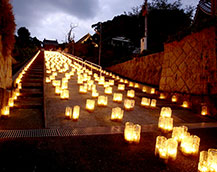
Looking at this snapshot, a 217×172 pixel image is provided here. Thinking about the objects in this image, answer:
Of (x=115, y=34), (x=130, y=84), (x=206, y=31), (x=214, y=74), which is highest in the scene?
(x=115, y=34)

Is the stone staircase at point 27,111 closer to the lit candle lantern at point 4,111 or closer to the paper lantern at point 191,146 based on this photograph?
the lit candle lantern at point 4,111

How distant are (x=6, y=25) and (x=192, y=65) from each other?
635 cm

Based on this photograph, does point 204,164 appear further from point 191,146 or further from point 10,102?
point 10,102

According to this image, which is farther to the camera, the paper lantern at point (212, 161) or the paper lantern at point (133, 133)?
the paper lantern at point (133, 133)

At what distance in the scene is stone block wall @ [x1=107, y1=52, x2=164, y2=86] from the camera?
9.03 meters

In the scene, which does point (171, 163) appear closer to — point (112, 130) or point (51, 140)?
point (112, 130)

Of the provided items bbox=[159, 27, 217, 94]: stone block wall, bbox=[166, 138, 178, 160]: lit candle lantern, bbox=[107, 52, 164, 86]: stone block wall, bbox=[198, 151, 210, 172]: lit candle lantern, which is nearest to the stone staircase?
bbox=[166, 138, 178, 160]: lit candle lantern

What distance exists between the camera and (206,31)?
5559 mm

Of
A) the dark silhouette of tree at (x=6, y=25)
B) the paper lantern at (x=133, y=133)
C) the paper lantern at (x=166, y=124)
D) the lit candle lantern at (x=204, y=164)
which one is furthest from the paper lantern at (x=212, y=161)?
the dark silhouette of tree at (x=6, y=25)

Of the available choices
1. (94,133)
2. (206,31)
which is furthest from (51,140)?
(206,31)

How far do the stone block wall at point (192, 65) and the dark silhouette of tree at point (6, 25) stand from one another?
6246 millimetres

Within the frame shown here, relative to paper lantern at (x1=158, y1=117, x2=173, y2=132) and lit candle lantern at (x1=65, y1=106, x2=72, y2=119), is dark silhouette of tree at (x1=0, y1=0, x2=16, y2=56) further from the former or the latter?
paper lantern at (x1=158, y1=117, x2=173, y2=132)

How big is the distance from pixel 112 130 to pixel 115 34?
82.6ft

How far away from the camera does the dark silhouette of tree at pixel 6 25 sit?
4694 millimetres
